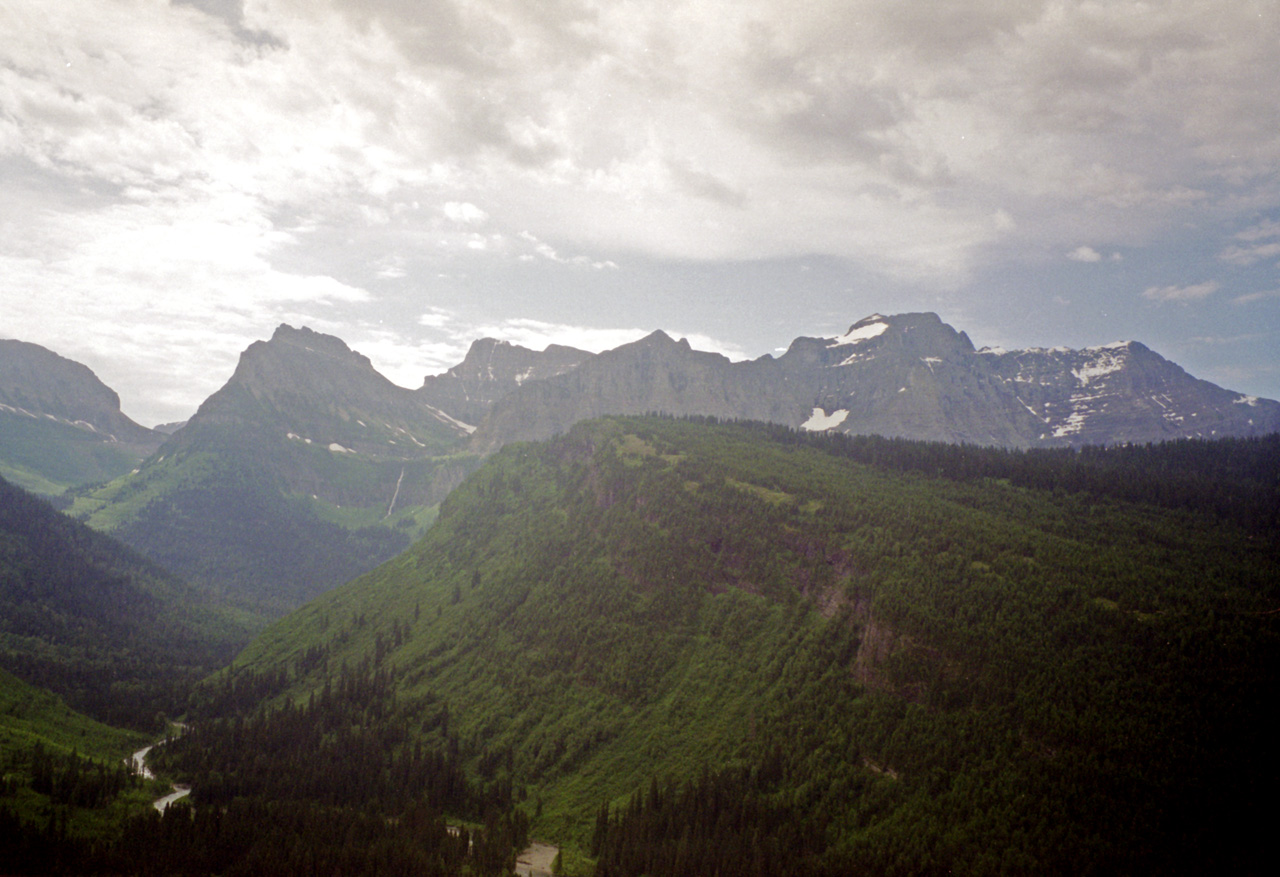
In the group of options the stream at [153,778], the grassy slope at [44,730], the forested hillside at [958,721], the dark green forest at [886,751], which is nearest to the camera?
the forested hillside at [958,721]

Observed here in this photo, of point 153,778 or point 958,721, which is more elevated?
point 958,721

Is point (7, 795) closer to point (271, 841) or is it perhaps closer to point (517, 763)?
point (271, 841)

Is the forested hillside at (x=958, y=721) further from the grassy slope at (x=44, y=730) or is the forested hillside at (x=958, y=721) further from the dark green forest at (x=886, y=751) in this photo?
the grassy slope at (x=44, y=730)

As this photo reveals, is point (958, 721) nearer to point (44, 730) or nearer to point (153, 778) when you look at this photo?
point (153, 778)

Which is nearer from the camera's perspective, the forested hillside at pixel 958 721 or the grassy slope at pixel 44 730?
the forested hillside at pixel 958 721

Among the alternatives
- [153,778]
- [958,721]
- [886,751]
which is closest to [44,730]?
[153,778]

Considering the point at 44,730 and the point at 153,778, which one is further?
the point at 44,730

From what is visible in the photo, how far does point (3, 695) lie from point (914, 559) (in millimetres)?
227538

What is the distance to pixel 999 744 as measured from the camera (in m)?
128

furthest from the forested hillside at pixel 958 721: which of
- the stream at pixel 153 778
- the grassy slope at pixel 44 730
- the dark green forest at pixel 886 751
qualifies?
the grassy slope at pixel 44 730

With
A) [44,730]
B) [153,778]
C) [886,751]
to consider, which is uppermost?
[886,751]

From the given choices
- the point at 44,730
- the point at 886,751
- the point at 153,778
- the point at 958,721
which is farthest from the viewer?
the point at 44,730

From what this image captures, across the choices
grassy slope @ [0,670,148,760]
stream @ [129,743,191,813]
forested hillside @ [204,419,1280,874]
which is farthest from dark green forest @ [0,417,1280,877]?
grassy slope @ [0,670,148,760]

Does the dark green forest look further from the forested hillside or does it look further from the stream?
the stream
